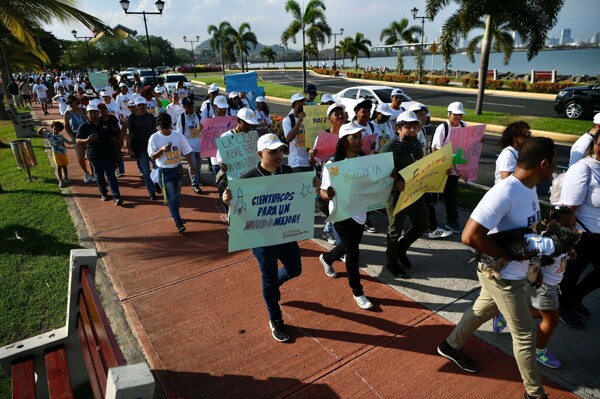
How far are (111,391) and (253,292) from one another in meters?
2.97

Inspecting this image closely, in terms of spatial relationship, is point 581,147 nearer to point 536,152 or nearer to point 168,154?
point 536,152

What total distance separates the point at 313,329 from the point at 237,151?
2.83 metres

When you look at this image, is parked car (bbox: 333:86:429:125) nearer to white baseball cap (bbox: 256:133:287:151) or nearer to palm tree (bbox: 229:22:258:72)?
white baseball cap (bbox: 256:133:287:151)

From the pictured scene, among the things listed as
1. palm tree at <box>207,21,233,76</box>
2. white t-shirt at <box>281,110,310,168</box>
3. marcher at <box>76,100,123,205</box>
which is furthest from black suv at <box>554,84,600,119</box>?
palm tree at <box>207,21,233,76</box>

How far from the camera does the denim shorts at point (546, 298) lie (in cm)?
302

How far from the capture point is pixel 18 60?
980 inches

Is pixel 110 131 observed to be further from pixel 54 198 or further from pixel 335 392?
pixel 335 392

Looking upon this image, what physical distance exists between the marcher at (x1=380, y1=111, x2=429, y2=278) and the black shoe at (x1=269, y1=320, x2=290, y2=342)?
5.73 ft

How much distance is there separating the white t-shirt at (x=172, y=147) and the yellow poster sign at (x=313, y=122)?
2064 millimetres

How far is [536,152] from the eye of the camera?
2.58 metres

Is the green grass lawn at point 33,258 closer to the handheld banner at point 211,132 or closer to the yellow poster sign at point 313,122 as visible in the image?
the handheld banner at point 211,132

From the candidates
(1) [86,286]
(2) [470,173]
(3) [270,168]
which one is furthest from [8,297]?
(2) [470,173]

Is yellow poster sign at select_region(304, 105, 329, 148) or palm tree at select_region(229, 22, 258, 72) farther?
palm tree at select_region(229, 22, 258, 72)

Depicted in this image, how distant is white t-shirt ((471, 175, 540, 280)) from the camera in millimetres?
2623
